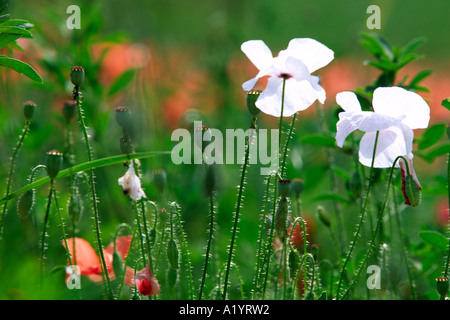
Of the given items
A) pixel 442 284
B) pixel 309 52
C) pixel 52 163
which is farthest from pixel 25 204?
→ pixel 442 284

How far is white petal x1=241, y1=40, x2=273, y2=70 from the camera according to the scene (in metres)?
1.03

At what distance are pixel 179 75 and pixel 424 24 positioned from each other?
179 inches

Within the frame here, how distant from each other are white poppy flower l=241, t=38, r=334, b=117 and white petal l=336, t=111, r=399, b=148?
2.0 inches

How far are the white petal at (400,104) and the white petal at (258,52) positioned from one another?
0.17m

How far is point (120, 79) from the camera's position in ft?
6.52

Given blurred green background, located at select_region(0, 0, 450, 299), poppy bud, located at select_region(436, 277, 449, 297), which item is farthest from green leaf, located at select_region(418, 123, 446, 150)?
poppy bud, located at select_region(436, 277, 449, 297)

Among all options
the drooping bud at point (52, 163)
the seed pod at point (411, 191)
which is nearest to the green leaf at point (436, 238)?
the seed pod at point (411, 191)

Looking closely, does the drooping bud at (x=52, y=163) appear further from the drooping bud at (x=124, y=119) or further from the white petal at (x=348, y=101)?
the white petal at (x=348, y=101)

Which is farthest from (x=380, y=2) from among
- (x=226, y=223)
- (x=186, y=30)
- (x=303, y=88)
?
(x=186, y=30)

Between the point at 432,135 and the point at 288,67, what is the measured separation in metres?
0.52

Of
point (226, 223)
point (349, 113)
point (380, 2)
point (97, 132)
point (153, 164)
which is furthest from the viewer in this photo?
point (380, 2)

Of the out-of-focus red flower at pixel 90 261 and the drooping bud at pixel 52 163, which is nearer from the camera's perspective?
the drooping bud at pixel 52 163

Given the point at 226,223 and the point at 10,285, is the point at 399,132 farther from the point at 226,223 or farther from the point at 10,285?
the point at 226,223

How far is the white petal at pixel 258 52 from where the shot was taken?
1.03m
